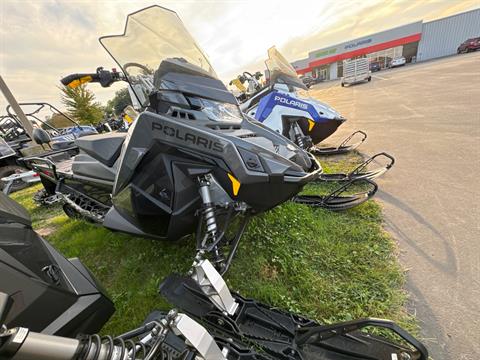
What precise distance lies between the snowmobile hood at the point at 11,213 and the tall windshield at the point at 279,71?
4199mm

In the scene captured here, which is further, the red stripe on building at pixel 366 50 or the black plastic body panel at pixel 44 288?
the red stripe on building at pixel 366 50

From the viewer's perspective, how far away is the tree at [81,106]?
26.4m

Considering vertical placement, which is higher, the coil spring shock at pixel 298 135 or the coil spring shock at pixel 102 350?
the coil spring shock at pixel 102 350

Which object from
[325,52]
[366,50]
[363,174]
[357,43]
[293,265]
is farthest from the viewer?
[325,52]

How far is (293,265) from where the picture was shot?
7.55 ft

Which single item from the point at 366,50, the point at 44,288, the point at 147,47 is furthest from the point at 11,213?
the point at 366,50

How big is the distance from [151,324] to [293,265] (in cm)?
134

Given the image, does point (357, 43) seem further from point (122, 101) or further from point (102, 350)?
point (102, 350)

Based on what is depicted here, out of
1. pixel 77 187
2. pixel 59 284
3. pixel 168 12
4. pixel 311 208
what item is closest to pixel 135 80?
pixel 168 12

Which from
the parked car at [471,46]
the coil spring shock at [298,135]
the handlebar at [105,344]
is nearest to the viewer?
the handlebar at [105,344]

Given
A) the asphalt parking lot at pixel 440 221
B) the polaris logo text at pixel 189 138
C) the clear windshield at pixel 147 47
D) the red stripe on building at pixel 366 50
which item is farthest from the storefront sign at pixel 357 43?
the polaris logo text at pixel 189 138

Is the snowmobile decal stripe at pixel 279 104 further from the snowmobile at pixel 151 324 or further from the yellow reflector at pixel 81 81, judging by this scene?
the snowmobile at pixel 151 324

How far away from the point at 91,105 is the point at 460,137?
103ft

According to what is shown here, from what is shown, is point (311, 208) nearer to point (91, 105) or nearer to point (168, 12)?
point (168, 12)
